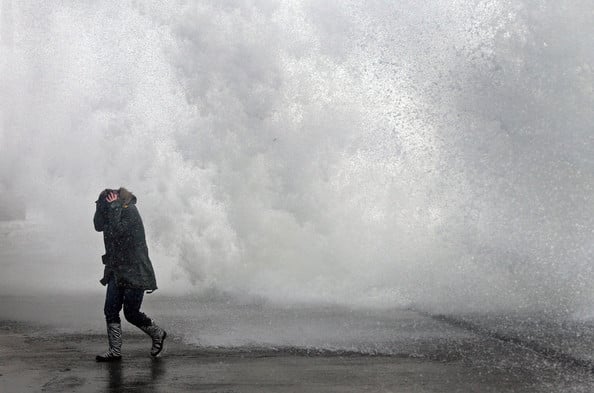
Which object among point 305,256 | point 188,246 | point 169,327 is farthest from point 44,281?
point 169,327

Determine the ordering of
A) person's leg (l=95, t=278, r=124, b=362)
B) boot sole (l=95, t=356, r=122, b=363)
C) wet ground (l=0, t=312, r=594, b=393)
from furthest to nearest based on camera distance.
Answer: person's leg (l=95, t=278, r=124, b=362), boot sole (l=95, t=356, r=122, b=363), wet ground (l=0, t=312, r=594, b=393)

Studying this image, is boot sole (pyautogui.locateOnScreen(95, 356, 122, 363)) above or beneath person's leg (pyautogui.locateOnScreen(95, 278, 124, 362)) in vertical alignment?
beneath

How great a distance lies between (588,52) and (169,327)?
752cm

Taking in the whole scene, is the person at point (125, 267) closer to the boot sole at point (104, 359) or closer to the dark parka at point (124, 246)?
the dark parka at point (124, 246)

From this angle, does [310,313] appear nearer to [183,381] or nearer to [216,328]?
[216,328]

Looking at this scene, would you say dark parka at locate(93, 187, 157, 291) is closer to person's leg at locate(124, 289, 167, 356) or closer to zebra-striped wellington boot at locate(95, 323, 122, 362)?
person's leg at locate(124, 289, 167, 356)

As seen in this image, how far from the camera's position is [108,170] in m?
19.5

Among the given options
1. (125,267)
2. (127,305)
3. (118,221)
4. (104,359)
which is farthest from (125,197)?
(104,359)

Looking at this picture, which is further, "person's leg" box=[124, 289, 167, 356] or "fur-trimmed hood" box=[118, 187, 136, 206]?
"fur-trimmed hood" box=[118, 187, 136, 206]

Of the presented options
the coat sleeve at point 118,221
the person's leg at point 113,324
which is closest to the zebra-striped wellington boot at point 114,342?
the person's leg at point 113,324

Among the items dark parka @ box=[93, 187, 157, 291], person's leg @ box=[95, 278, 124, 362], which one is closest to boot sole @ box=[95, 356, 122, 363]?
person's leg @ box=[95, 278, 124, 362]

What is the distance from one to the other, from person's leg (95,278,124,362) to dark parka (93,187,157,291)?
0.41 ft

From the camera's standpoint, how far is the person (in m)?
8.15

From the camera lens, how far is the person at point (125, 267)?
815 cm
